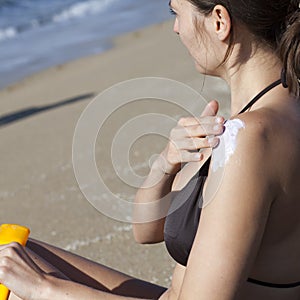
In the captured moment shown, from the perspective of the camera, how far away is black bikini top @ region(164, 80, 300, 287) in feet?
7.27

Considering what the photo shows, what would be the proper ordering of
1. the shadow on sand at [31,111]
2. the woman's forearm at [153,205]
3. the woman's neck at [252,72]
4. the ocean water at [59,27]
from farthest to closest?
1. the ocean water at [59,27]
2. the shadow on sand at [31,111]
3. the woman's forearm at [153,205]
4. the woman's neck at [252,72]

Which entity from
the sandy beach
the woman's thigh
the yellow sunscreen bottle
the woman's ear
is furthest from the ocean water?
the woman's ear

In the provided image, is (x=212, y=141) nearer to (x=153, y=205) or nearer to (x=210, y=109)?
(x=210, y=109)

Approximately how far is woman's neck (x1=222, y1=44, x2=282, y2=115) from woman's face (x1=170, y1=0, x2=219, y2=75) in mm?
58

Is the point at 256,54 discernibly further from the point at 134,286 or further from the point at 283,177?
the point at 134,286

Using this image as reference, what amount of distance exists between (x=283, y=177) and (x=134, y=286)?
3.08 ft

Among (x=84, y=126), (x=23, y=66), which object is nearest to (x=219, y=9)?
(x=84, y=126)

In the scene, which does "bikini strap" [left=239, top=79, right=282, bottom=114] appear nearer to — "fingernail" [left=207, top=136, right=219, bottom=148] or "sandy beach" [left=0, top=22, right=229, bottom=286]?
"fingernail" [left=207, top=136, right=219, bottom=148]

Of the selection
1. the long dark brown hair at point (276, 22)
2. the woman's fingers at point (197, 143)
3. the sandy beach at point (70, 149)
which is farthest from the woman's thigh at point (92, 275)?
the sandy beach at point (70, 149)

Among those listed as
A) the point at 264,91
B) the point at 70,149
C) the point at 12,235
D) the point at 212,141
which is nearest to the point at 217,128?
the point at 212,141

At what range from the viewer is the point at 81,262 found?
284 cm

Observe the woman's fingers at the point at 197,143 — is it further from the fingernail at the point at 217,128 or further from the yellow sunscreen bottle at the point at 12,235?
the yellow sunscreen bottle at the point at 12,235

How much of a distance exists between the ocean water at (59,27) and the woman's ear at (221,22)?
7901 mm

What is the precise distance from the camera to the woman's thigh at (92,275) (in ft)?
9.09
